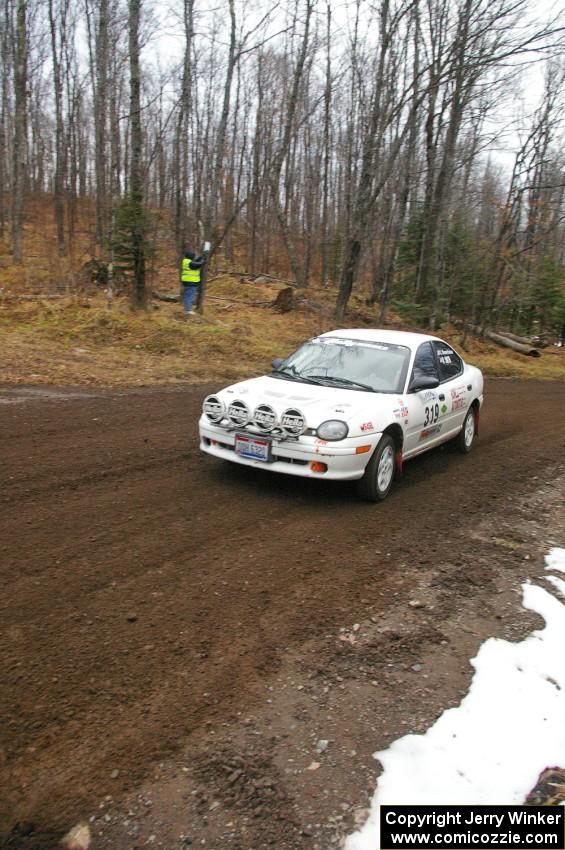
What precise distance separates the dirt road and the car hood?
0.85 meters

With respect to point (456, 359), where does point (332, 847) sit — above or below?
below

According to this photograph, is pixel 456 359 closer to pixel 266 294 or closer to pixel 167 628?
pixel 167 628

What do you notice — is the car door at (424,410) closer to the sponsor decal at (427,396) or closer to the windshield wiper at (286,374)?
the sponsor decal at (427,396)

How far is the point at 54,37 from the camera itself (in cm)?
2916

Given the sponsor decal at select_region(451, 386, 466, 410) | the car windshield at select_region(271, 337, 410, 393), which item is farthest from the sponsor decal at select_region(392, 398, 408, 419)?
the sponsor decal at select_region(451, 386, 466, 410)

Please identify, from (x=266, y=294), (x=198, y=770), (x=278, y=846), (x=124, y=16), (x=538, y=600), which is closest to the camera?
(x=278, y=846)

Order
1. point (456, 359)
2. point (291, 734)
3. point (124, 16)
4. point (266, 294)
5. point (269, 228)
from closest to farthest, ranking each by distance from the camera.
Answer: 1. point (291, 734)
2. point (456, 359)
3. point (124, 16)
4. point (266, 294)
5. point (269, 228)

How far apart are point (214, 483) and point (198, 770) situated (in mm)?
3654

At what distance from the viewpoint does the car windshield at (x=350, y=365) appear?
664 cm

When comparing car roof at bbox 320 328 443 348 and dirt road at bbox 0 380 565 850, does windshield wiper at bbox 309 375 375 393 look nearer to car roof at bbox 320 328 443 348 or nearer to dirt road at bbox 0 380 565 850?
car roof at bbox 320 328 443 348

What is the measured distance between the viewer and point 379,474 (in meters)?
6.00

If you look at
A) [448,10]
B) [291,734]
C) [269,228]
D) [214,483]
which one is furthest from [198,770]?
[269,228]

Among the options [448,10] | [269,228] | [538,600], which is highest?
[448,10]

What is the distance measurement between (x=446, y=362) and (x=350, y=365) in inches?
71.7
